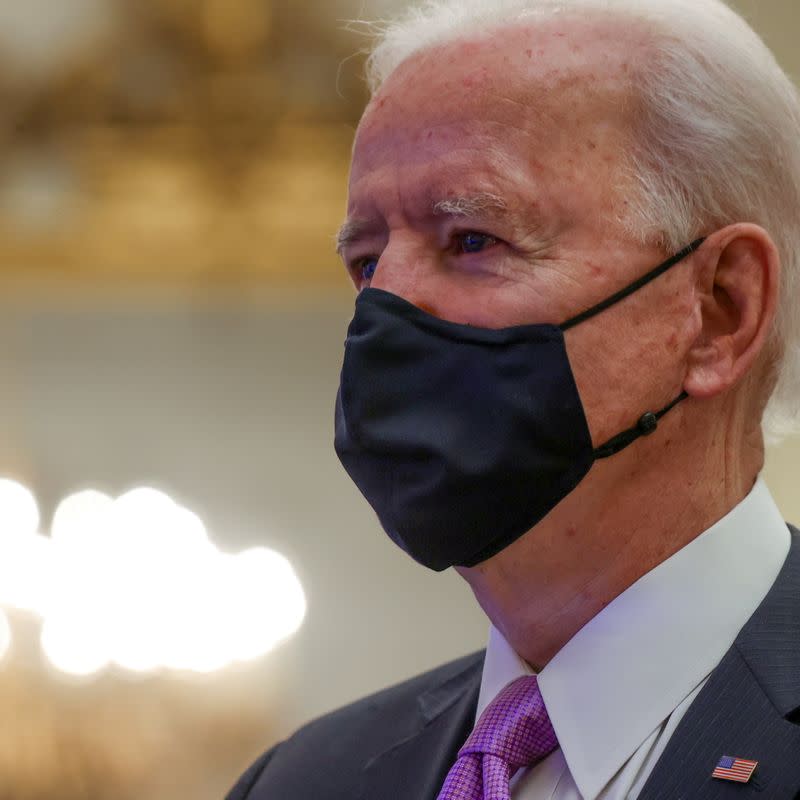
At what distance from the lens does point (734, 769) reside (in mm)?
1554

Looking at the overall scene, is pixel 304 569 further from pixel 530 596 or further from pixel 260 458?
pixel 530 596

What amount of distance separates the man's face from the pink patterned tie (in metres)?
0.37

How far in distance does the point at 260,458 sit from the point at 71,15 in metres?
2.54

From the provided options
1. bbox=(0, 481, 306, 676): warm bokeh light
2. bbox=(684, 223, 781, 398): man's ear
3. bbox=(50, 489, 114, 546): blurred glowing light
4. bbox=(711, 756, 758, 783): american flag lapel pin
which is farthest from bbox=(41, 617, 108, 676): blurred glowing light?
bbox=(711, 756, 758, 783): american flag lapel pin

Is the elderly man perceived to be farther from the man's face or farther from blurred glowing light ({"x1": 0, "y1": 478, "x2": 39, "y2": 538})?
blurred glowing light ({"x1": 0, "y1": 478, "x2": 39, "y2": 538})

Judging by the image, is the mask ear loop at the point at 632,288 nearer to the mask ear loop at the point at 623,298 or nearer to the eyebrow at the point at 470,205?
the mask ear loop at the point at 623,298

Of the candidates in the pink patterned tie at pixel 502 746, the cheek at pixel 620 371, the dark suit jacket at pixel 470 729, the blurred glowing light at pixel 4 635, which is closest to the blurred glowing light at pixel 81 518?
the blurred glowing light at pixel 4 635

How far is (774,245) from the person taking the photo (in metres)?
1.81

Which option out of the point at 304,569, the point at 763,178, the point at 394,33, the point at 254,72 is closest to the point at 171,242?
the point at 254,72

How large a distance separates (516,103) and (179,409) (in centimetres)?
595

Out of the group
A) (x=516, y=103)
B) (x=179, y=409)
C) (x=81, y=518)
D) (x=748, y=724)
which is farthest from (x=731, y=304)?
(x=179, y=409)

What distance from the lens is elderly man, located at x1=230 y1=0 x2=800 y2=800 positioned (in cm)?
174

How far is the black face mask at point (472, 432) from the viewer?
1742 mm

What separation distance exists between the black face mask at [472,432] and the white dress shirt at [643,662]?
171 mm
